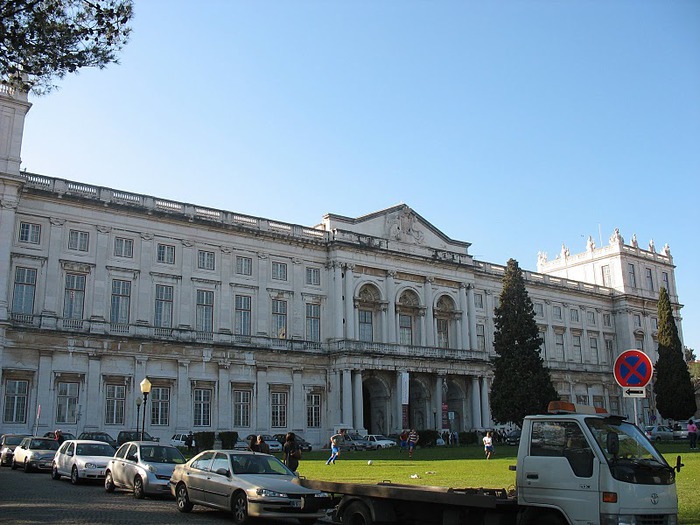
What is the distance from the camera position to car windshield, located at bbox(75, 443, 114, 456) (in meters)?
24.2

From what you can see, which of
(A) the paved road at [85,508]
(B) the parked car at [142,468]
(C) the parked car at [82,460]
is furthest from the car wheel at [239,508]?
(C) the parked car at [82,460]

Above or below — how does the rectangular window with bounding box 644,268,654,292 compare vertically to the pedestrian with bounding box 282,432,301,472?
above

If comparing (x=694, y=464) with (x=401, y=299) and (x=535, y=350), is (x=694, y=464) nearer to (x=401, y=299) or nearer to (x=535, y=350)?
(x=535, y=350)

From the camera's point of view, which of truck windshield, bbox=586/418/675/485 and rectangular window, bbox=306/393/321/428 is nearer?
truck windshield, bbox=586/418/675/485

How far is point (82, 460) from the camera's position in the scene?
23.3 metres

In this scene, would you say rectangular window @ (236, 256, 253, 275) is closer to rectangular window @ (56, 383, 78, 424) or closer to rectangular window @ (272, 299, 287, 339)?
rectangular window @ (272, 299, 287, 339)

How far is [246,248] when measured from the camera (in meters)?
52.3

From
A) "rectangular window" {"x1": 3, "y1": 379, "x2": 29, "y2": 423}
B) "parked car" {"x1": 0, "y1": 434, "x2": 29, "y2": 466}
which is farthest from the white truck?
"rectangular window" {"x1": 3, "y1": 379, "x2": 29, "y2": 423}

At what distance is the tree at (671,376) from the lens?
65875 millimetres

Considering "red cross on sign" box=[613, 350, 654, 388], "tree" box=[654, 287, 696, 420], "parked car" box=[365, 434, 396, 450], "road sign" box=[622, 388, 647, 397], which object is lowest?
"parked car" box=[365, 434, 396, 450]

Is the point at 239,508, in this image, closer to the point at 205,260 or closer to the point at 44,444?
the point at 44,444

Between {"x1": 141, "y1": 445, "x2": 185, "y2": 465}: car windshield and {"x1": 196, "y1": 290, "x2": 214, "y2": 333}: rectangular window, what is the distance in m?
28.4

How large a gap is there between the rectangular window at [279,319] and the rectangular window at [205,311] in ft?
16.4

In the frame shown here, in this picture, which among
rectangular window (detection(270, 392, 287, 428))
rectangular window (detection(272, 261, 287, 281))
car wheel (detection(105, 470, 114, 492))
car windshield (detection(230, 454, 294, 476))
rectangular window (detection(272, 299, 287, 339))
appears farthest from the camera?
rectangular window (detection(272, 261, 287, 281))
